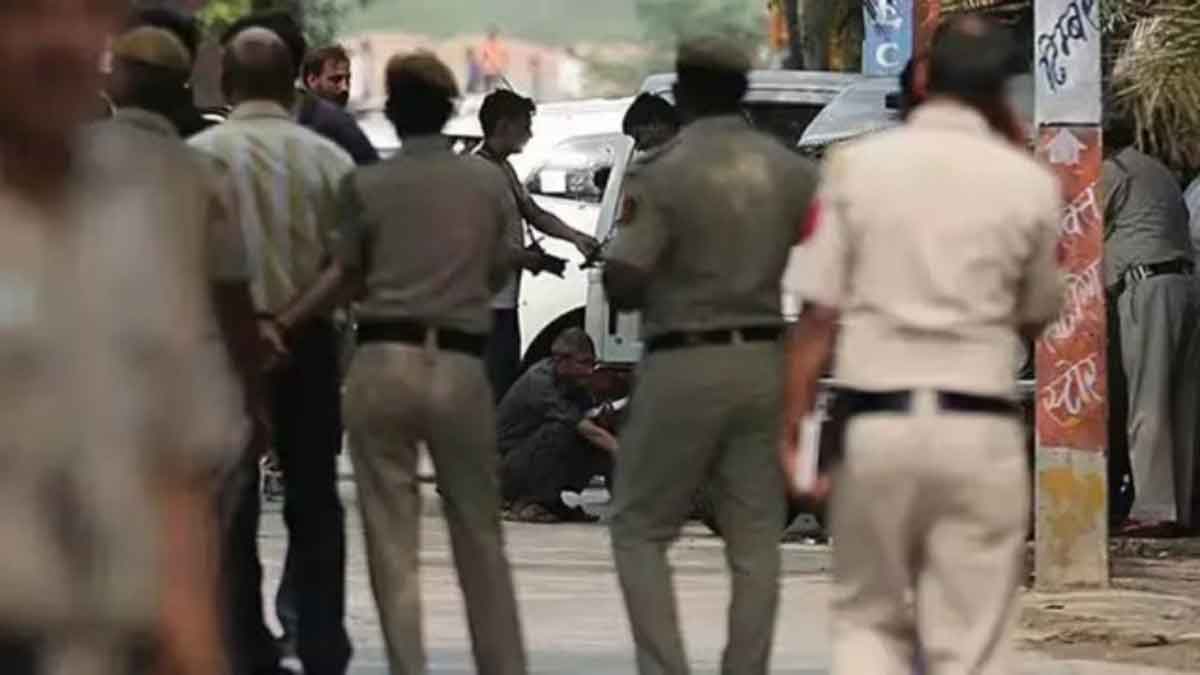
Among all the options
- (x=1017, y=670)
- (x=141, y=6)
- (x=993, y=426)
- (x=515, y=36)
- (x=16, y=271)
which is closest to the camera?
(x=16, y=271)

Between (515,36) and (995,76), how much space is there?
124490 mm

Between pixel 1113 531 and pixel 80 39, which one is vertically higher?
pixel 80 39

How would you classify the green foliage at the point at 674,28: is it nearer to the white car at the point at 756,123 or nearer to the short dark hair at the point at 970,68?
the white car at the point at 756,123

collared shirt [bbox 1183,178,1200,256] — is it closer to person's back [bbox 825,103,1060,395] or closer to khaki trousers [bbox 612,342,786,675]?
khaki trousers [bbox 612,342,786,675]

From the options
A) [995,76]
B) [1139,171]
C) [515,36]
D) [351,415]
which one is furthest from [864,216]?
[515,36]

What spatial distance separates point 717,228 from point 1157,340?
7.16 meters

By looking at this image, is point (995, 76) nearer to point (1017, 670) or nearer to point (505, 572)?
point (505, 572)

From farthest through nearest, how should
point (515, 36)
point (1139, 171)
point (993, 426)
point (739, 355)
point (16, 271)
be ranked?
1. point (515, 36)
2. point (1139, 171)
3. point (739, 355)
4. point (993, 426)
5. point (16, 271)

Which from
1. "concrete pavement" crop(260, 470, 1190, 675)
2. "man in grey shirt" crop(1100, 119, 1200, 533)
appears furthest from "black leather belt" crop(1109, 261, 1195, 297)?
"concrete pavement" crop(260, 470, 1190, 675)

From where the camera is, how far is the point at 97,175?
14.5 ft

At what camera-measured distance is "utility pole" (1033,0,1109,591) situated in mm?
13984

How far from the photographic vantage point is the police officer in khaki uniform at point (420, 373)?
33.1ft

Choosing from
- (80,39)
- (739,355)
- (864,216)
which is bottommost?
(739,355)

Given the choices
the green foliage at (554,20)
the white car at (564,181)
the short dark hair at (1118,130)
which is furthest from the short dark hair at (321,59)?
the green foliage at (554,20)
